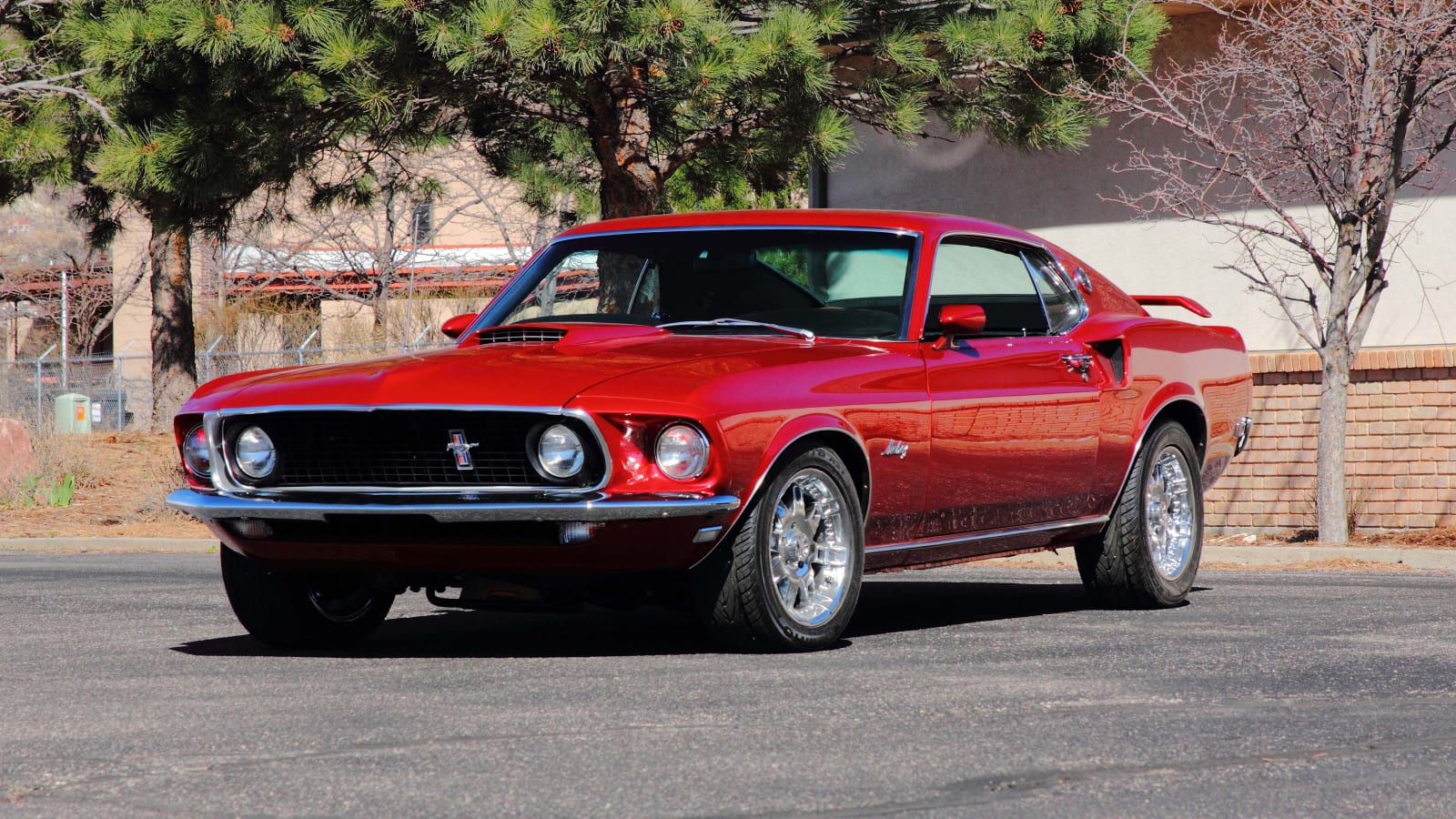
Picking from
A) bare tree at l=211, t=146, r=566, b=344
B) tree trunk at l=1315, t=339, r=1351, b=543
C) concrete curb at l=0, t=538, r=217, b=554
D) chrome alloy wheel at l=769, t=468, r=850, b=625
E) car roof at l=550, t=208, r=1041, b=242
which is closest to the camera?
chrome alloy wheel at l=769, t=468, r=850, b=625

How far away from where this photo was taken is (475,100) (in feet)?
49.1

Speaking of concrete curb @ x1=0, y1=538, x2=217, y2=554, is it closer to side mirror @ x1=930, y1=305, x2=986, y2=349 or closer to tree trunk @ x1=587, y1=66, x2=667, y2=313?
tree trunk @ x1=587, y1=66, x2=667, y2=313

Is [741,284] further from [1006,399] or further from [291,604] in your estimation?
[291,604]

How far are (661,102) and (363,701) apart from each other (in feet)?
31.0

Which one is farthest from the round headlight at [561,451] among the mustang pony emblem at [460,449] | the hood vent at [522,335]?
the hood vent at [522,335]

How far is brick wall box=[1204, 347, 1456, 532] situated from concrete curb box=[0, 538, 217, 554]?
316 inches

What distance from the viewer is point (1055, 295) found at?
8328mm

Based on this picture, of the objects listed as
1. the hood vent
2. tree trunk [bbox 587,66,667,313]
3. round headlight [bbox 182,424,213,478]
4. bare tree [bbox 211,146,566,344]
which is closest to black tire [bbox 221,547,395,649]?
round headlight [bbox 182,424,213,478]

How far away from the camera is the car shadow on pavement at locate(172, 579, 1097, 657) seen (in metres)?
6.75

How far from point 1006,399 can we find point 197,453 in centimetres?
306

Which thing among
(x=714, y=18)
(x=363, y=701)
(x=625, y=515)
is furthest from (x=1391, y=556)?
(x=363, y=701)

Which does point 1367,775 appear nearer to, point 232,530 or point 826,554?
point 826,554

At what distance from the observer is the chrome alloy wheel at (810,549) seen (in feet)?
20.7

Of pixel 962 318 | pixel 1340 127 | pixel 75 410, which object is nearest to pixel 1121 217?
pixel 1340 127
